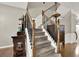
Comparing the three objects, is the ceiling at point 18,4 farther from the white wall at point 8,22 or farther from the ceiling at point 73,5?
the ceiling at point 73,5

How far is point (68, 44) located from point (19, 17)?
33.7 inches

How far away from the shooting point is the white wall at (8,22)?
1.72 metres

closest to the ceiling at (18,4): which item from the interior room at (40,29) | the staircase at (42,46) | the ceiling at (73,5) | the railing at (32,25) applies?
the interior room at (40,29)

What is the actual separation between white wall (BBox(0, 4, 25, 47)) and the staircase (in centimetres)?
36

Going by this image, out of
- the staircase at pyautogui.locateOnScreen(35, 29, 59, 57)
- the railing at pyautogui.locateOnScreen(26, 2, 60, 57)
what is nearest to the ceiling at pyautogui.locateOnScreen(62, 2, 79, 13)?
the railing at pyautogui.locateOnScreen(26, 2, 60, 57)

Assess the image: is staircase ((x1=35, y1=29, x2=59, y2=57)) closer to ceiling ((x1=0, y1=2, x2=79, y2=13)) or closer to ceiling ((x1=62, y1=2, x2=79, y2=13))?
ceiling ((x1=0, y1=2, x2=79, y2=13))

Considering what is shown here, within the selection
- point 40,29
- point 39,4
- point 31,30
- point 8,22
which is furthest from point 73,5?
point 8,22

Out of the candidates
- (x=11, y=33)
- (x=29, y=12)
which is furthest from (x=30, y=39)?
(x=29, y=12)

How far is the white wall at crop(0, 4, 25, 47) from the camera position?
1722 millimetres

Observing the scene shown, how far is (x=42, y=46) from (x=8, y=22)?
0.63 m

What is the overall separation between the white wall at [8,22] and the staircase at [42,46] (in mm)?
356

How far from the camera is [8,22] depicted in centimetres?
172

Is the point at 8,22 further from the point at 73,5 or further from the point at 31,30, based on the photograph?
the point at 73,5

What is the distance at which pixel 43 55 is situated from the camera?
180 centimetres
